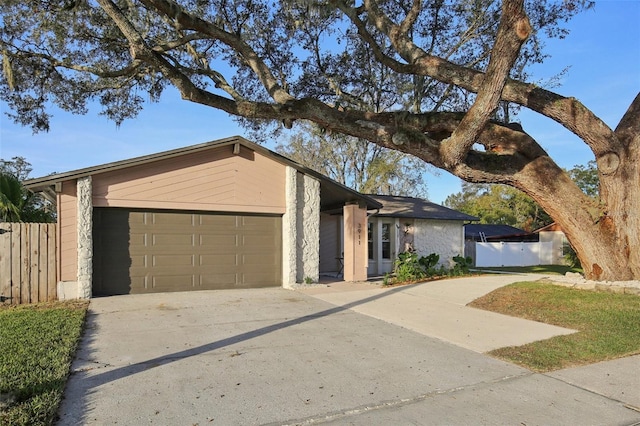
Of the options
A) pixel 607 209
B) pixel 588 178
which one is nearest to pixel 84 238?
pixel 607 209

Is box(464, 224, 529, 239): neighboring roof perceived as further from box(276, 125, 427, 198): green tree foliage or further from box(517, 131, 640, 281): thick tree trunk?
box(517, 131, 640, 281): thick tree trunk

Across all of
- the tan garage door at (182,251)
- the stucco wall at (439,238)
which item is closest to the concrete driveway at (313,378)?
the tan garage door at (182,251)

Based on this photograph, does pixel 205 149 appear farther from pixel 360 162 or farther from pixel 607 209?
pixel 360 162

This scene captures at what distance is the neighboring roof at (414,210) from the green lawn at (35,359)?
1193cm

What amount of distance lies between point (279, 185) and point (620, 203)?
27.6 feet

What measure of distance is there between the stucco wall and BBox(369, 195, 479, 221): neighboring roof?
334mm

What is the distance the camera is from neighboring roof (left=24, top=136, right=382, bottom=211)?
970cm

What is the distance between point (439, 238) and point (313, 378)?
1532cm

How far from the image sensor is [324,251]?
17.4 meters

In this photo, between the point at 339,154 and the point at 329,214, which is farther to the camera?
the point at 339,154

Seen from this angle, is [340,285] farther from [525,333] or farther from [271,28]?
[271,28]

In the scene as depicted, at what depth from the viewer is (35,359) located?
5.18 m

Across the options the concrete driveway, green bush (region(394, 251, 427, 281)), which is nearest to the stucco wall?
green bush (region(394, 251, 427, 281))

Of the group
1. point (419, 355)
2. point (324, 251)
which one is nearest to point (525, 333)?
point (419, 355)
